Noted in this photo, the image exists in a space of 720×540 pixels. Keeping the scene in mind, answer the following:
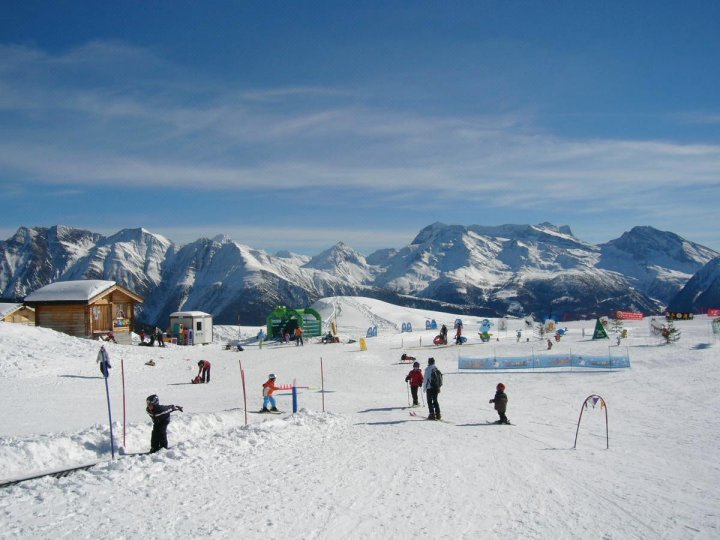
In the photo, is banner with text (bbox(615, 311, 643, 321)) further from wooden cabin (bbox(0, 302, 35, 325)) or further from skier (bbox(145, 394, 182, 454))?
wooden cabin (bbox(0, 302, 35, 325))

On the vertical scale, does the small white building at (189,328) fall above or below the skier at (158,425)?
above

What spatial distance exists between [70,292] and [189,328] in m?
9.62

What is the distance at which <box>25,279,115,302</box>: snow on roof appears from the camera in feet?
125

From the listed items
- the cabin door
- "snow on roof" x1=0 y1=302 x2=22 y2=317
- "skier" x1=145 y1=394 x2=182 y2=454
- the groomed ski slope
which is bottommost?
the groomed ski slope

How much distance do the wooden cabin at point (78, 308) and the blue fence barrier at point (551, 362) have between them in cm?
2597

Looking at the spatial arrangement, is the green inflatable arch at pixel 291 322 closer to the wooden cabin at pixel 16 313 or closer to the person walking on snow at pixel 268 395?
the wooden cabin at pixel 16 313

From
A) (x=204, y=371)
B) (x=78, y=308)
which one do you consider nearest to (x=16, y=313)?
(x=78, y=308)

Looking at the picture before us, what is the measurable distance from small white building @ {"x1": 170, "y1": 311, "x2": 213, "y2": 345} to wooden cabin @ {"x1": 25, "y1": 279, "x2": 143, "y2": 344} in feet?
15.6

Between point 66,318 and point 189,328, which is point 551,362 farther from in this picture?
point 66,318

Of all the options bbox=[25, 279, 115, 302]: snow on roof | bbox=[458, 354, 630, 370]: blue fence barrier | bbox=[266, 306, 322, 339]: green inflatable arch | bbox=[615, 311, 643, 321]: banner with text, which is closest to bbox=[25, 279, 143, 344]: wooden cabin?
bbox=[25, 279, 115, 302]: snow on roof

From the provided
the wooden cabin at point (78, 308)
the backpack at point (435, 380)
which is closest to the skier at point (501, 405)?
the backpack at point (435, 380)

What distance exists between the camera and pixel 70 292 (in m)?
38.8

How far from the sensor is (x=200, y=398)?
2059 centimetres

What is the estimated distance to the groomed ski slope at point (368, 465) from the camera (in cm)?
806
